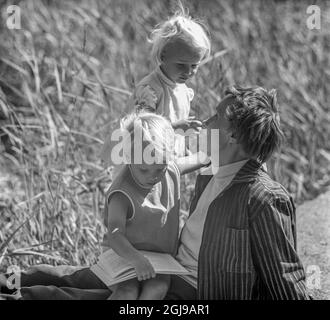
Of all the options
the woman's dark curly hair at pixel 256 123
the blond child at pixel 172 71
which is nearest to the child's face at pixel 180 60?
the blond child at pixel 172 71

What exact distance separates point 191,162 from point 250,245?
469mm

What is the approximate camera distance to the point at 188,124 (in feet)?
9.81

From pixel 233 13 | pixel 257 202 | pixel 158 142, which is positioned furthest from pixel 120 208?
pixel 233 13

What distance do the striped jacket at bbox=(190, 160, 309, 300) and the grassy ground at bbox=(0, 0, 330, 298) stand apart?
2.69ft

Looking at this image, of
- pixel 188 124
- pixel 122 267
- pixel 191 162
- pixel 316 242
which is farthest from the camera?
pixel 316 242

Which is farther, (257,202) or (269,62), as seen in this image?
(269,62)

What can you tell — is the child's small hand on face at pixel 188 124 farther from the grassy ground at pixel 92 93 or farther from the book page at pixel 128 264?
the grassy ground at pixel 92 93

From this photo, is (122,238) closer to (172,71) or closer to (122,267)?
(122,267)

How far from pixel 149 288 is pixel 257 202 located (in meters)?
0.44

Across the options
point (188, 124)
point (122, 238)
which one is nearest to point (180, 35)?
point (188, 124)

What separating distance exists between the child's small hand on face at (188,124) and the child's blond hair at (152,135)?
0.08 meters

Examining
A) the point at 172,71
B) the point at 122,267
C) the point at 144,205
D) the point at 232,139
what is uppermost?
the point at 172,71

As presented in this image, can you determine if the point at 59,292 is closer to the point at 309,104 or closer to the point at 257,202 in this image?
the point at 257,202
